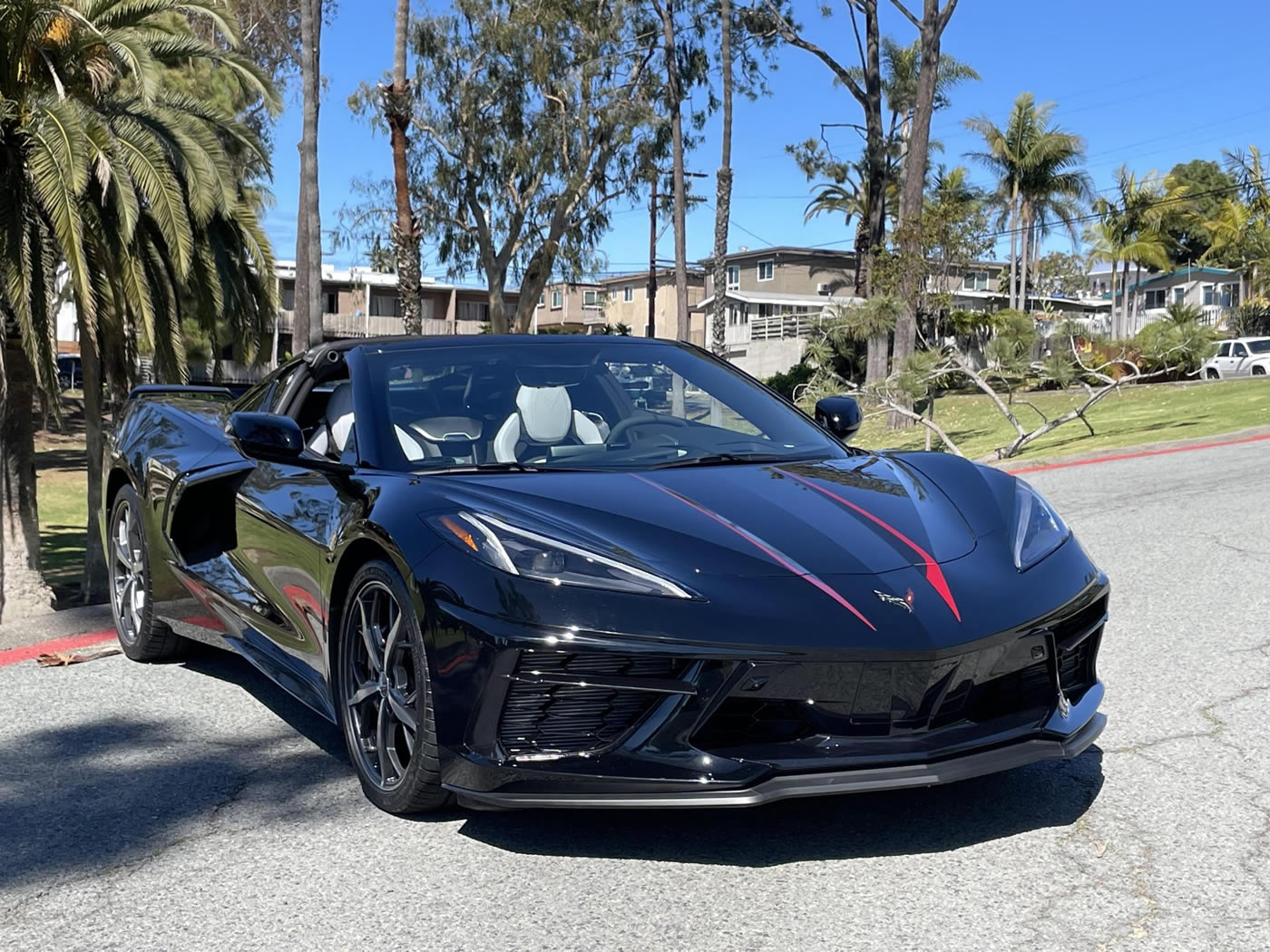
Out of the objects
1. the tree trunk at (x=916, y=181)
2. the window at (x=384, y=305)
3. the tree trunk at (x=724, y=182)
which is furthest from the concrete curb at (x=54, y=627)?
the window at (x=384, y=305)

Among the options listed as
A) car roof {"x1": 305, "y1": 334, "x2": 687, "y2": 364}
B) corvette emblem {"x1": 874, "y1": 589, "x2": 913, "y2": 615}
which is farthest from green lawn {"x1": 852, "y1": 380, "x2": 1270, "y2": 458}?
corvette emblem {"x1": 874, "y1": 589, "x2": 913, "y2": 615}

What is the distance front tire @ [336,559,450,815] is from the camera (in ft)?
11.6

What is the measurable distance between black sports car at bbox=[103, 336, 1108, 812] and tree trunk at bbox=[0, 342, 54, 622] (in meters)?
9.76

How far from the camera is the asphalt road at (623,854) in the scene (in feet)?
9.93

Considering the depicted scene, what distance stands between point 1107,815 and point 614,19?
121 ft

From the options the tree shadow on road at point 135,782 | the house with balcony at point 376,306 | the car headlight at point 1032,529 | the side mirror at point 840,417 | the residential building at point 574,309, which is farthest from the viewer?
the residential building at point 574,309

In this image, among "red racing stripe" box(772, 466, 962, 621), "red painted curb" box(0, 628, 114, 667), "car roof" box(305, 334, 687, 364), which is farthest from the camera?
"red painted curb" box(0, 628, 114, 667)

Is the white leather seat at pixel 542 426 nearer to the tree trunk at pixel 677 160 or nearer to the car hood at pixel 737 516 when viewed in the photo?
the car hood at pixel 737 516

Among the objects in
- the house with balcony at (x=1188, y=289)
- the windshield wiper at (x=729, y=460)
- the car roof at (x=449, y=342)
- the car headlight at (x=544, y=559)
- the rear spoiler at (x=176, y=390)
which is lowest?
the car headlight at (x=544, y=559)

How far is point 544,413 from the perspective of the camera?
470 cm

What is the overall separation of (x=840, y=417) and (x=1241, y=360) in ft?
122

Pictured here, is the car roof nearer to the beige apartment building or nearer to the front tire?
the front tire

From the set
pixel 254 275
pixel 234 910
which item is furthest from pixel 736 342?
pixel 234 910

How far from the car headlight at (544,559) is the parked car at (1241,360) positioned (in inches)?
1434
